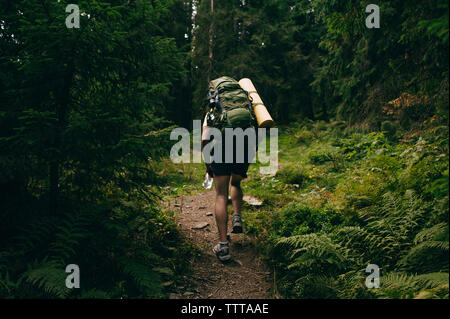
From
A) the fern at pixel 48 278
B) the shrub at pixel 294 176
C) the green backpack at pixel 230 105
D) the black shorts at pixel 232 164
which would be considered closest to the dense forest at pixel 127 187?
the fern at pixel 48 278

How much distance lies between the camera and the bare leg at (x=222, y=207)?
3883mm

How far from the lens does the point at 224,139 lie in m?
3.82

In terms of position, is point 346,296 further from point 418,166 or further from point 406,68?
point 406,68

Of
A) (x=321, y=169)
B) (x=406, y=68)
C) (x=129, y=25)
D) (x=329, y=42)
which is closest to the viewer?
(x=129, y=25)

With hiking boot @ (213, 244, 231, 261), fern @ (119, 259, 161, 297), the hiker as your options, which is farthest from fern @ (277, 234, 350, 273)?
fern @ (119, 259, 161, 297)

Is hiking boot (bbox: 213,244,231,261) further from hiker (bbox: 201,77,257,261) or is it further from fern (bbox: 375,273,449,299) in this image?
fern (bbox: 375,273,449,299)

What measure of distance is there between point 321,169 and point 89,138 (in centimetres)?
594

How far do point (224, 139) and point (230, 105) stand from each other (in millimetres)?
472

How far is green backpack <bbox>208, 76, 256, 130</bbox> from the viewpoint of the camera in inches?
149

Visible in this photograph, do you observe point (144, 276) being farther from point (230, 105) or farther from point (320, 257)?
point (230, 105)
